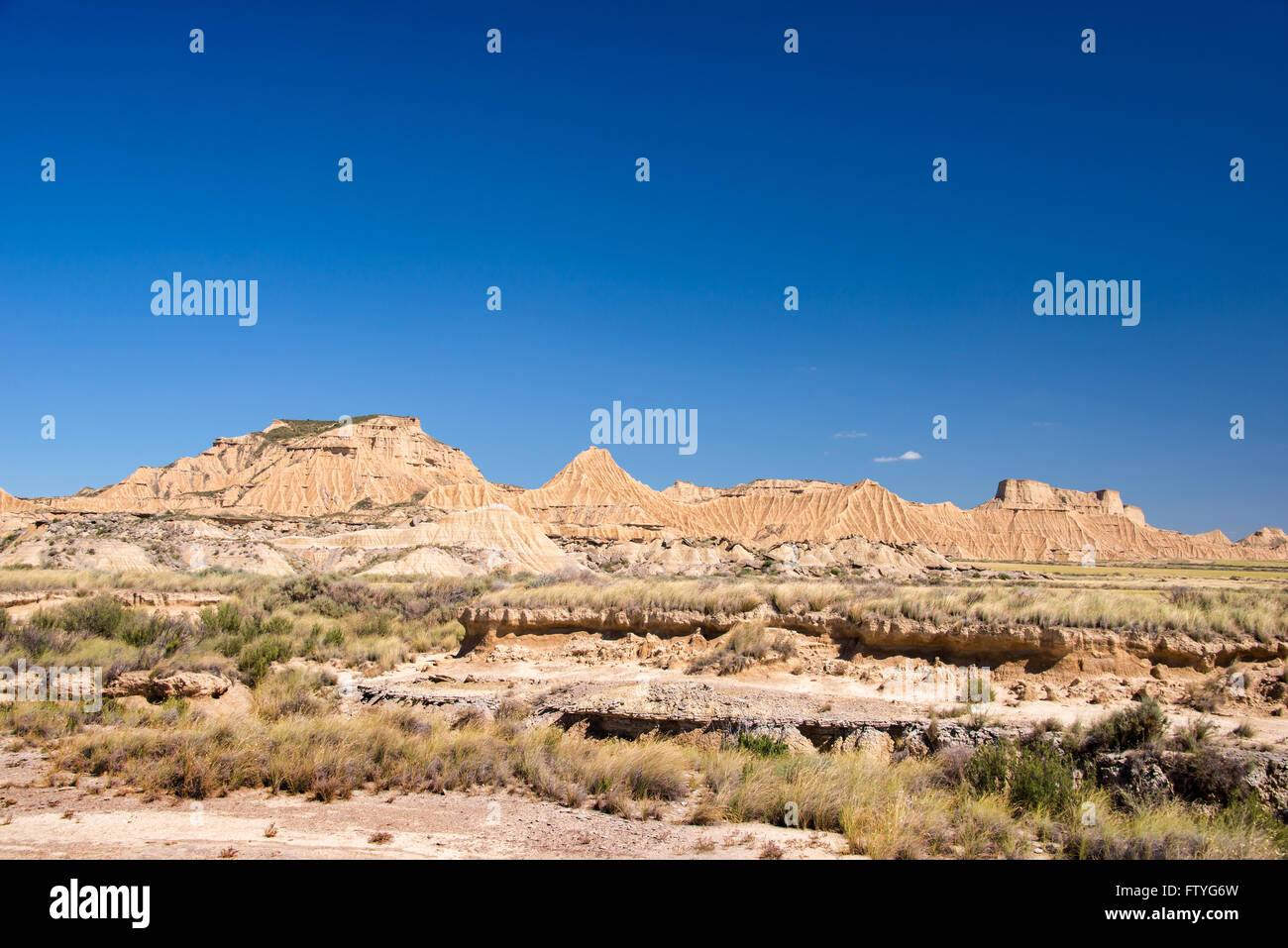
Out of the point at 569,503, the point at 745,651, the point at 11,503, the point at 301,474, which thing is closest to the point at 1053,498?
the point at 569,503

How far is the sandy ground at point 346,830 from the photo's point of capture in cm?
500

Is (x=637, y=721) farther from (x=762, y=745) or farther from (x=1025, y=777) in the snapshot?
(x=1025, y=777)

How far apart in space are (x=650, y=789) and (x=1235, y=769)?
18.3 feet

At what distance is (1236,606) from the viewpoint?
13.3 meters

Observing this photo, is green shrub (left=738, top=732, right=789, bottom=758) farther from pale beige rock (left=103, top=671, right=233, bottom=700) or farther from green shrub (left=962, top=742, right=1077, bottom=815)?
pale beige rock (left=103, top=671, right=233, bottom=700)

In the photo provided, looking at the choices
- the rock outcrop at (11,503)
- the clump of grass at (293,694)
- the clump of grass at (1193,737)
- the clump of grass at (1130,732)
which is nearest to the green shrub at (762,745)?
the clump of grass at (1130,732)

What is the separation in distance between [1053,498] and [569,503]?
108721 millimetres

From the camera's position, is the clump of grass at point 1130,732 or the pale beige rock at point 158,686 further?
→ the pale beige rock at point 158,686

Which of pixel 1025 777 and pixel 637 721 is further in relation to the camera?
pixel 637 721

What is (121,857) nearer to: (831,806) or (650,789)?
(650,789)

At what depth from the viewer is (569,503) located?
9325 centimetres

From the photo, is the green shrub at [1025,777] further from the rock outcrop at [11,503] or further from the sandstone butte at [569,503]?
the rock outcrop at [11,503]

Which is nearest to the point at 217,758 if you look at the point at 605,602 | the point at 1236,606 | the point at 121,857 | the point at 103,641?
the point at 121,857

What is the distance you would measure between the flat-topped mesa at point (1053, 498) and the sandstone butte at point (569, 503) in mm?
5169
